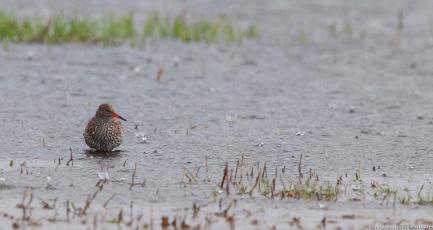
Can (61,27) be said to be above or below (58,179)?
above

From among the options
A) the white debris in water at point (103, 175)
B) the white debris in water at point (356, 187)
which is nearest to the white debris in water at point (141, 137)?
the white debris in water at point (103, 175)

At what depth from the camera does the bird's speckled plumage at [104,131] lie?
1066cm

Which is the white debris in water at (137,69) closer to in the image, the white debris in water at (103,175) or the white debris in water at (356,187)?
the white debris in water at (103,175)

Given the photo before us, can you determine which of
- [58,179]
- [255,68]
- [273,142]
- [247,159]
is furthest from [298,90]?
[58,179]

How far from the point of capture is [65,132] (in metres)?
11.7

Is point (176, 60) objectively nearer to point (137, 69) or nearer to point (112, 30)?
point (137, 69)

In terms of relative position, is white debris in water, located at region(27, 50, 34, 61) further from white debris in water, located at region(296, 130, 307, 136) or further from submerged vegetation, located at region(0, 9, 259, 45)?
white debris in water, located at region(296, 130, 307, 136)

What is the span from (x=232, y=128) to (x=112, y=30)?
592 cm

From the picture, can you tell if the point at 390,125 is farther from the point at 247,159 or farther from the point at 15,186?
the point at 15,186

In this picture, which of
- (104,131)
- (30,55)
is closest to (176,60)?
(30,55)

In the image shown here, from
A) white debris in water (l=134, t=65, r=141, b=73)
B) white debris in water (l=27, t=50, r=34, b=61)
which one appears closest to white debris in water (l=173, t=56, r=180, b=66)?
white debris in water (l=134, t=65, r=141, b=73)

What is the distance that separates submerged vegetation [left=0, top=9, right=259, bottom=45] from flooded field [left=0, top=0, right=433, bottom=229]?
0.98ft

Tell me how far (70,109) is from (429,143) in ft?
14.3

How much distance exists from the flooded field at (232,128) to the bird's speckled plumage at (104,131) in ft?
0.44
